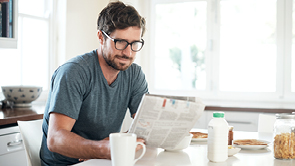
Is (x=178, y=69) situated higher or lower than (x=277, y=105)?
higher

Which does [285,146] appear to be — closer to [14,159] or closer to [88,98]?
[88,98]

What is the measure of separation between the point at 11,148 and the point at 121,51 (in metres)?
1.00

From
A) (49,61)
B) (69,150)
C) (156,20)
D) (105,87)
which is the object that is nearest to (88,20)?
(49,61)

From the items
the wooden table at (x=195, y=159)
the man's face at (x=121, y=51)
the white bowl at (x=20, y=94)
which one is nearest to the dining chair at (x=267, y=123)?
the wooden table at (x=195, y=159)

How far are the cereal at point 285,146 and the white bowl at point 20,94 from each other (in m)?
1.92

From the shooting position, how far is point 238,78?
3619 millimetres

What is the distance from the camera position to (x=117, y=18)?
1608 millimetres

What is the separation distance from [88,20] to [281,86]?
2112 millimetres

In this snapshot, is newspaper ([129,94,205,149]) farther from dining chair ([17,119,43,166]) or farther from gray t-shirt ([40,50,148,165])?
dining chair ([17,119,43,166])

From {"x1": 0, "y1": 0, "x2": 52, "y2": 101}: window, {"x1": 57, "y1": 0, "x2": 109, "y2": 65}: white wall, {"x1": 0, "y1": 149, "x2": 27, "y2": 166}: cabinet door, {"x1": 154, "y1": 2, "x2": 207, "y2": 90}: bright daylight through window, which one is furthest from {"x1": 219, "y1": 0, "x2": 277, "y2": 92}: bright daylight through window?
{"x1": 0, "y1": 149, "x2": 27, "y2": 166}: cabinet door

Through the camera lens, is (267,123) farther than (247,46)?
No

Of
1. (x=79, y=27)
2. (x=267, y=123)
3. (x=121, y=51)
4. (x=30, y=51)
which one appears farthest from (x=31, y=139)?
(x=79, y=27)

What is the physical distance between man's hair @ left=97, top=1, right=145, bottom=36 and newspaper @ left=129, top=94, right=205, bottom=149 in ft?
2.01

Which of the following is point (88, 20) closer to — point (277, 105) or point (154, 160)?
point (277, 105)
